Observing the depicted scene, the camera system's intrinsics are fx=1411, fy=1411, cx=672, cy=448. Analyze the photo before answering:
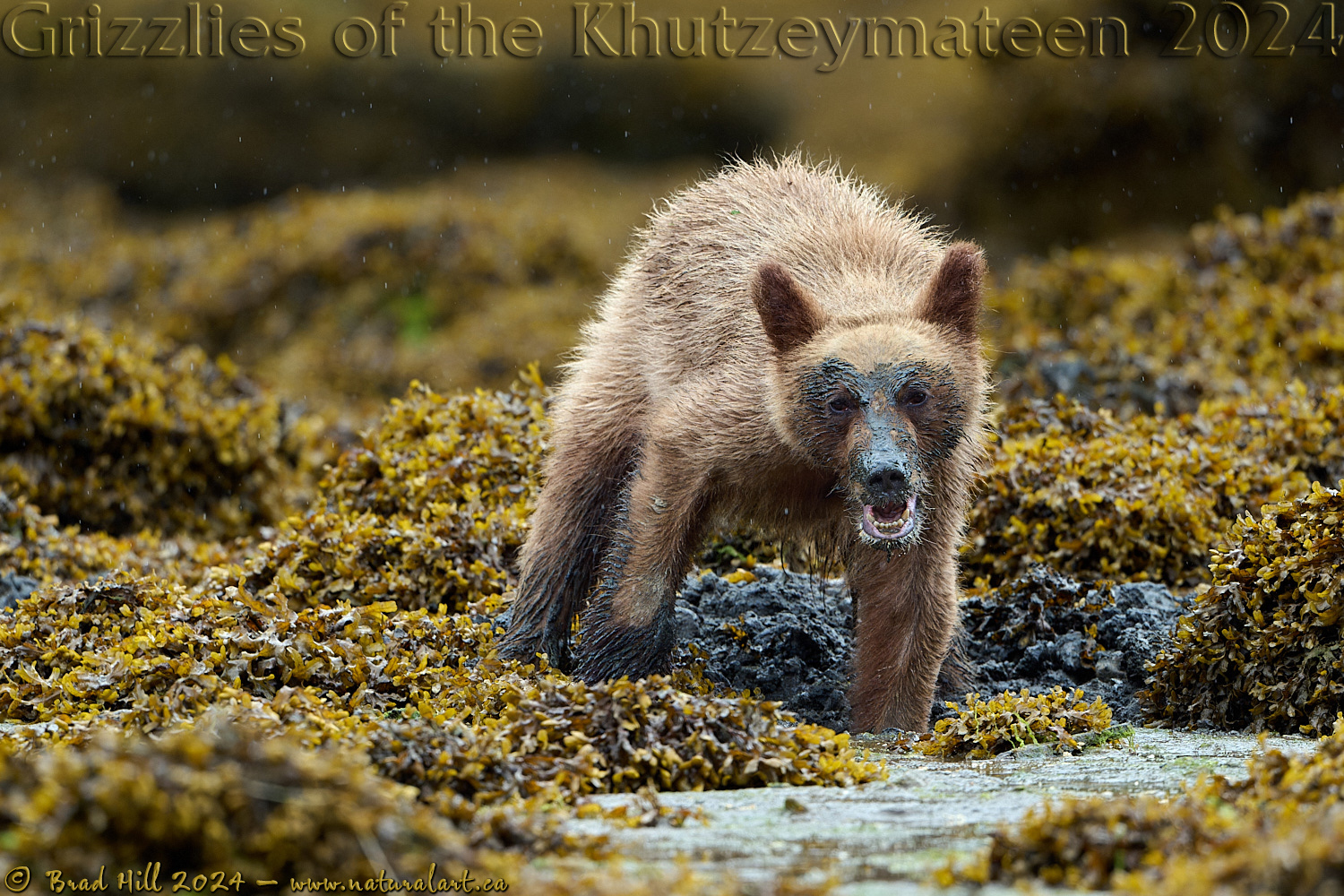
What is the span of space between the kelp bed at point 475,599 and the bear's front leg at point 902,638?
0.46 meters

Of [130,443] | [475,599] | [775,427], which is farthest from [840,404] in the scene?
[130,443]

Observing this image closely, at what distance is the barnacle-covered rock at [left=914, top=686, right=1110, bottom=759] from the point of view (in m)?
5.32

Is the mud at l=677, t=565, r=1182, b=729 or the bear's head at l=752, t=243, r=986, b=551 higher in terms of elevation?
the bear's head at l=752, t=243, r=986, b=551

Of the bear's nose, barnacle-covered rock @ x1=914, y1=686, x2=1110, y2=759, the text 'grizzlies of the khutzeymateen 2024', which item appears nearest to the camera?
barnacle-covered rock @ x1=914, y1=686, x2=1110, y2=759

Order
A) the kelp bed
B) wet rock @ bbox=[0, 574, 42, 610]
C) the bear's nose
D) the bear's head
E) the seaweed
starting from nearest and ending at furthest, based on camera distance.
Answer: the seaweed < the kelp bed < the bear's nose < the bear's head < wet rock @ bbox=[0, 574, 42, 610]

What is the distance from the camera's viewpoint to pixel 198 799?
9.74ft

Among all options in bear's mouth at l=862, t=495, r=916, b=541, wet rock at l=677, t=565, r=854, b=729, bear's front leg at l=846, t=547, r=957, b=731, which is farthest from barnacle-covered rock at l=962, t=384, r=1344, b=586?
bear's mouth at l=862, t=495, r=916, b=541

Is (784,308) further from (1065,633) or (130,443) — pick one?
(130,443)

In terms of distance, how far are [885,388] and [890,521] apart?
1.78 ft

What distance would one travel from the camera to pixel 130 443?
422 inches

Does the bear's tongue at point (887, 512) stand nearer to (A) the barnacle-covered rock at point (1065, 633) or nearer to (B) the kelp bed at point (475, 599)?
(B) the kelp bed at point (475, 599)

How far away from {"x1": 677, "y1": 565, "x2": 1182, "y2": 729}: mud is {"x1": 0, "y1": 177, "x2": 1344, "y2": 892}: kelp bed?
6cm

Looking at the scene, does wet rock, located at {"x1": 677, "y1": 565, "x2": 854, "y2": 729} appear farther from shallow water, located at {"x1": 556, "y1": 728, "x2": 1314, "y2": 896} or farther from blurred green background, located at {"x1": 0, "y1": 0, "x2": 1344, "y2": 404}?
blurred green background, located at {"x1": 0, "y1": 0, "x2": 1344, "y2": 404}

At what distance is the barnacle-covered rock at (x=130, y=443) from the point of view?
10375mm
